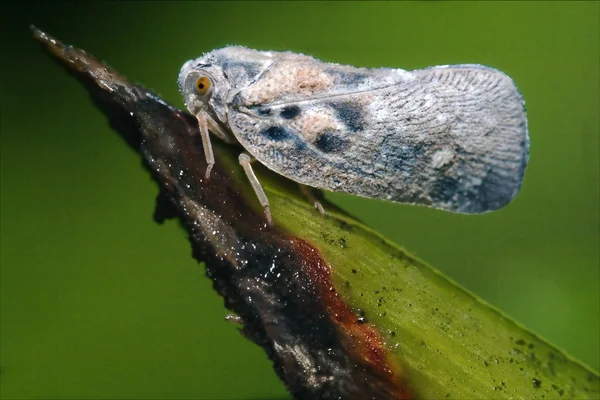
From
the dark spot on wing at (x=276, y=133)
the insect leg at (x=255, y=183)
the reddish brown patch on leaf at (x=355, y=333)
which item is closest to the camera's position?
the reddish brown patch on leaf at (x=355, y=333)

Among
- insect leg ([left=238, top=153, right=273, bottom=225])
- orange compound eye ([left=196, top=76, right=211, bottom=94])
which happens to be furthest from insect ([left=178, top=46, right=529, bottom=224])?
insect leg ([left=238, top=153, right=273, bottom=225])

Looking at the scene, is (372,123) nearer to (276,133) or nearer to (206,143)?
(276,133)

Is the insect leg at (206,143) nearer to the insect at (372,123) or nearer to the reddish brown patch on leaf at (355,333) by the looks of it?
the insect at (372,123)

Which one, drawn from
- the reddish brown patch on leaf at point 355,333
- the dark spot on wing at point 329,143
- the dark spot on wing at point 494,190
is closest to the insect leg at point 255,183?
the reddish brown patch on leaf at point 355,333

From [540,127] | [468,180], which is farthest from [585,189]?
[468,180]

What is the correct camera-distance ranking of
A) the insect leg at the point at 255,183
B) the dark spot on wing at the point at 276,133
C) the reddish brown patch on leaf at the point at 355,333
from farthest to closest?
the dark spot on wing at the point at 276,133 → the insect leg at the point at 255,183 → the reddish brown patch on leaf at the point at 355,333

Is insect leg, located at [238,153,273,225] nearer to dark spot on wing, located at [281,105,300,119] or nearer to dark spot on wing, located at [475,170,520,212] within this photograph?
dark spot on wing, located at [281,105,300,119]

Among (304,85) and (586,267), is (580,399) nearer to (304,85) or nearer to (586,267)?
(304,85)
